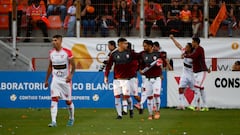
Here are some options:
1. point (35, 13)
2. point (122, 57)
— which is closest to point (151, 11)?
point (35, 13)

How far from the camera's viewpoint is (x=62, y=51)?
20844 millimetres

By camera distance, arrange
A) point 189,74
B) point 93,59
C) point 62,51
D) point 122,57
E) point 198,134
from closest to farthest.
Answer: point 198,134 < point 62,51 < point 122,57 < point 189,74 < point 93,59

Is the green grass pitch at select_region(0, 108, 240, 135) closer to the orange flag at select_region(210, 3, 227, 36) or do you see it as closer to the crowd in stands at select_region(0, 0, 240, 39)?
the crowd in stands at select_region(0, 0, 240, 39)

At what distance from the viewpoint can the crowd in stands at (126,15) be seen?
32906 millimetres

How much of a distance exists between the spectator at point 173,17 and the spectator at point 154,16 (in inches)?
10.3

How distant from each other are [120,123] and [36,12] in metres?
12.7

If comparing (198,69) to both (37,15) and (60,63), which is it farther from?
(60,63)

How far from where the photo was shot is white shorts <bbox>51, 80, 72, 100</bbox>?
20.7 metres

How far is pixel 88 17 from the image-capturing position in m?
33.2

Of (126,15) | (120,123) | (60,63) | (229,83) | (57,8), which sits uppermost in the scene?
(57,8)

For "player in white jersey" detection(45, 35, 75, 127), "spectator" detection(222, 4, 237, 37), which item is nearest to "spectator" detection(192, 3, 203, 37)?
"spectator" detection(222, 4, 237, 37)

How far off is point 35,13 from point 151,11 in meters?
4.96

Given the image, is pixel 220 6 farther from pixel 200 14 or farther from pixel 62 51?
pixel 62 51

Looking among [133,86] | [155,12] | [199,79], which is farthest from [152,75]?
[155,12]
